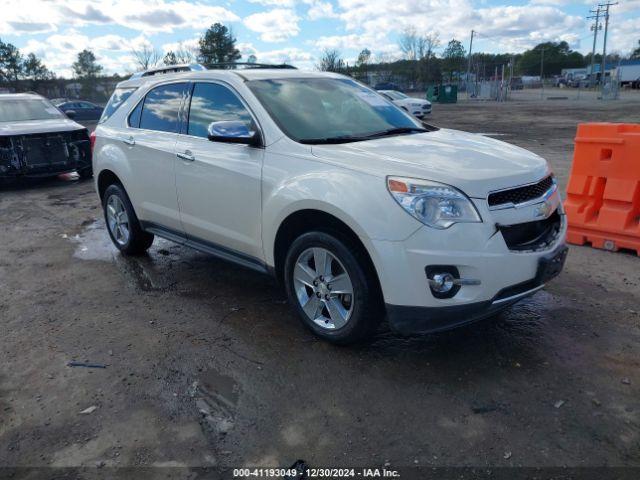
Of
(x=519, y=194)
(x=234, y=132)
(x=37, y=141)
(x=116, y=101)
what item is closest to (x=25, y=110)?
(x=37, y=141)

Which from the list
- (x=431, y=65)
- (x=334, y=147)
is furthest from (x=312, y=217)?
(x=431, y=65)

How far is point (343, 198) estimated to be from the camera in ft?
10.7

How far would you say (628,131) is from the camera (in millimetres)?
5422

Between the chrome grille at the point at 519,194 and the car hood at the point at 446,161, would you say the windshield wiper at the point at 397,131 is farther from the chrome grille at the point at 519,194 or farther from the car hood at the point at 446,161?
the chrome grille at the point at 519,194

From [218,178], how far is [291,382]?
1.71 metres

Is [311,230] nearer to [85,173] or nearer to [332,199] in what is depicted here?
[332,199]

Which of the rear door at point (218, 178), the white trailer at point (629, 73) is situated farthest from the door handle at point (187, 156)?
the white trailer at point (629, 73)

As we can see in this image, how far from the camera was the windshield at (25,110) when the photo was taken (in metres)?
10.9

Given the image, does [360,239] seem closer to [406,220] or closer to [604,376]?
[406,220]

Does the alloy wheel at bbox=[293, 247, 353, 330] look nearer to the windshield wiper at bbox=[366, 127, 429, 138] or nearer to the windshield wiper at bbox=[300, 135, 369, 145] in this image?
the windshield wiper at bbox=[300, 135, 369, 145]

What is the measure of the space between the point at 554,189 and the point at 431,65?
2865 inches

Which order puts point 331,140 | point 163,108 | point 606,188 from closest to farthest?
point 331,140 < point 163,108 < point 606,188

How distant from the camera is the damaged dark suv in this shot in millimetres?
9977

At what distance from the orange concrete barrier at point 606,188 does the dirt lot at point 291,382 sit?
1.84 feet
